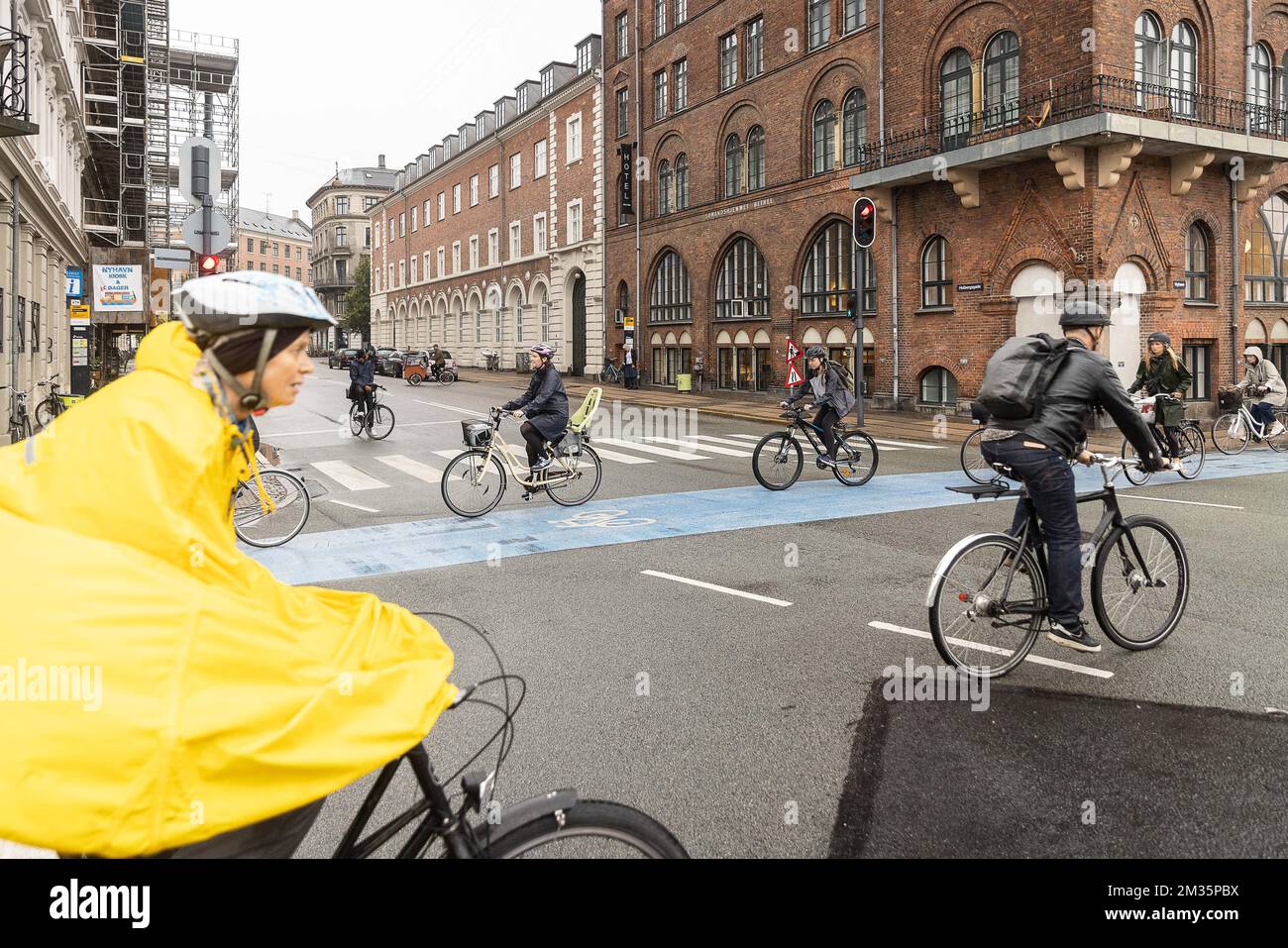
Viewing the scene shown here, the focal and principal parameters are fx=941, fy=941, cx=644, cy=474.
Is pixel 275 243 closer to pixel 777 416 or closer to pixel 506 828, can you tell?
pixel 777 416

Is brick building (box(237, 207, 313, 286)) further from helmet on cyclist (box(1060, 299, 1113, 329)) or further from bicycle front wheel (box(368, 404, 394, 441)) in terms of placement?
helmet on cyclist (box(1060, 299, 1113, 329))

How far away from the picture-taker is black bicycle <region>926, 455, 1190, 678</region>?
16.9ft

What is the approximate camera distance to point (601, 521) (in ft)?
33.8

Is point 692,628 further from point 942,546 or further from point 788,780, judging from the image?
point 942,546

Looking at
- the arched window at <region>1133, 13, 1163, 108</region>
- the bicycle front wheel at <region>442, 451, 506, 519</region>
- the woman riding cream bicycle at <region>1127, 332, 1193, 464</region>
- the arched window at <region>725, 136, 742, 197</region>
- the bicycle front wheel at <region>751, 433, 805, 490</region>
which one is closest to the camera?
the bicycle front wheel at <region>442, 451, 506, 519</region>

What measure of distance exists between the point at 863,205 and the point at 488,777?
1976cm

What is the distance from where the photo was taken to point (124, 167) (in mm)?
41500

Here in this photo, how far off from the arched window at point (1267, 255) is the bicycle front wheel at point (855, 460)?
16263 millimetres

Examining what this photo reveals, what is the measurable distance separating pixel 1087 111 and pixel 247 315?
21.7 m

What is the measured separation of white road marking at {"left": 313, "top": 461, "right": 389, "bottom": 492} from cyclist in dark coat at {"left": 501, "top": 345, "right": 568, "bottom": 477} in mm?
2805

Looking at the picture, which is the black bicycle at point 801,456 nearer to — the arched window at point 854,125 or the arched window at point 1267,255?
the arched window at point 1267,255

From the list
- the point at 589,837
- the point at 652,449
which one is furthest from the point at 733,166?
the point at 589,837

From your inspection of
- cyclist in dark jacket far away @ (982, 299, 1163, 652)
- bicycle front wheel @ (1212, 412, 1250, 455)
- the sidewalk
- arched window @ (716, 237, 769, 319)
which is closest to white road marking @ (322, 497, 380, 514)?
cyclist in dark jacket far away @ (982, 299, 1163, 652)
